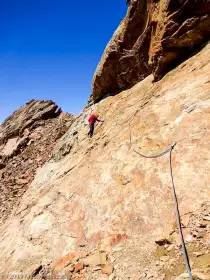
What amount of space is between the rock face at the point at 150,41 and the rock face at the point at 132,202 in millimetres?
901

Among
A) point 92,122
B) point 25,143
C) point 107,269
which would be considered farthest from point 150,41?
point 25,143

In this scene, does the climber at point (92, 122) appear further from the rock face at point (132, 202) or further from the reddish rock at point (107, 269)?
the reddish rock at point (107, 269)

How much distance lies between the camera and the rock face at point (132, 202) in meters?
6.52

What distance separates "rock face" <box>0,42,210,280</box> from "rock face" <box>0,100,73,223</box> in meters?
5.81

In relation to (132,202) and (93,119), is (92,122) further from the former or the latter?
(132,202)

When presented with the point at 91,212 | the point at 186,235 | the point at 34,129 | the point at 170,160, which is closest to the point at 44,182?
the point at 91,212

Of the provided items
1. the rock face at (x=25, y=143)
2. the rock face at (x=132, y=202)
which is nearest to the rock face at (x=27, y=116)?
the rock face at (x=25, y=143)

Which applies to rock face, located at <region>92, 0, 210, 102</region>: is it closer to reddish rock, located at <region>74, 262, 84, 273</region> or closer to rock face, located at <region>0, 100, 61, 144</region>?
reddish rock, located at <region>74, 262, 84, 273</region>

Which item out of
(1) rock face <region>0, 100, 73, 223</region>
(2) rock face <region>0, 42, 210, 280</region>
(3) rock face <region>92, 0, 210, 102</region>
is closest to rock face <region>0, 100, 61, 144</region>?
(1) rock face <region>0, 100, 73, 223</region>

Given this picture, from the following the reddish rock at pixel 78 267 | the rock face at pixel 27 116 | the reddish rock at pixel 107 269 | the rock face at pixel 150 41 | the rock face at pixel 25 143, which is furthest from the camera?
the rock face at pixel 27 116

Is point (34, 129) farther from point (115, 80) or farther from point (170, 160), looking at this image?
point (170, 160)

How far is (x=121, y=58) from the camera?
1562 cm

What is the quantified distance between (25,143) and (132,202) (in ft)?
63.9

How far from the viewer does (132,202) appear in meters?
8.12
